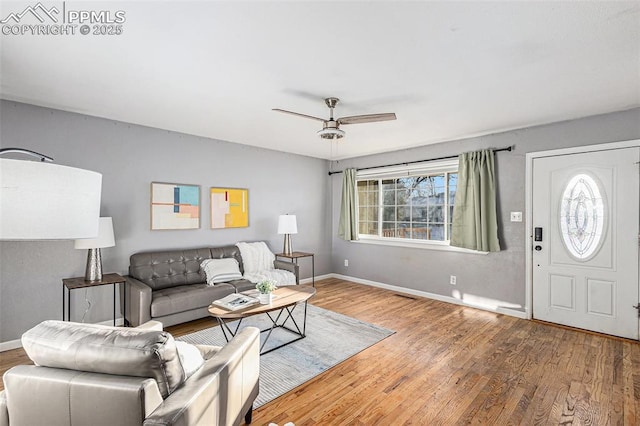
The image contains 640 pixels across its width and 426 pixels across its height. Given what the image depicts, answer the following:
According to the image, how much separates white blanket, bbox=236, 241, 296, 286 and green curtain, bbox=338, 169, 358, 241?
5.60ft

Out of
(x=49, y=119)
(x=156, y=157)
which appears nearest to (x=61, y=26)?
(x=49, y=119)

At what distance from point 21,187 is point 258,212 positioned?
14.3ft

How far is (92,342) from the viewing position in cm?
124

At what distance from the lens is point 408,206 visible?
527 centimetres

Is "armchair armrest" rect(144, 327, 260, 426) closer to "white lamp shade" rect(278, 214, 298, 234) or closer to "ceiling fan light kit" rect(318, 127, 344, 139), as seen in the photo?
"ceiling fan light kit" rect(318, 127, 344, 139)

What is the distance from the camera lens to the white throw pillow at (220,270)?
3.98 m

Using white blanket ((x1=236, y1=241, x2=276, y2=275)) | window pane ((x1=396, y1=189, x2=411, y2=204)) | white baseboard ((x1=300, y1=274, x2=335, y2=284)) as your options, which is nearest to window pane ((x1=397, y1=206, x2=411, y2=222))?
window pane ((x1=396, y1=189, x2=411, y2=204))

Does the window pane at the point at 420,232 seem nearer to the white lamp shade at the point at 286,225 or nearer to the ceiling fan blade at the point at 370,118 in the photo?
the white lamp shade at the point at 286,225

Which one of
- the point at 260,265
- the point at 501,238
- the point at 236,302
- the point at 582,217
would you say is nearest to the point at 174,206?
the point at 260,265

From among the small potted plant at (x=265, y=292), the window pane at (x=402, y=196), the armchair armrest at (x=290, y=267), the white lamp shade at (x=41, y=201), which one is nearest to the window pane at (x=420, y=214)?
the window pane at (x=402, y=196)

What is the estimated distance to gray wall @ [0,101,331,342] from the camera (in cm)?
312

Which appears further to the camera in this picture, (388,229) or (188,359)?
(388,229)

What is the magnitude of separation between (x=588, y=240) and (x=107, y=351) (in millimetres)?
4595

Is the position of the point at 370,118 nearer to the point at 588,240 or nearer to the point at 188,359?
the point at 188,359
